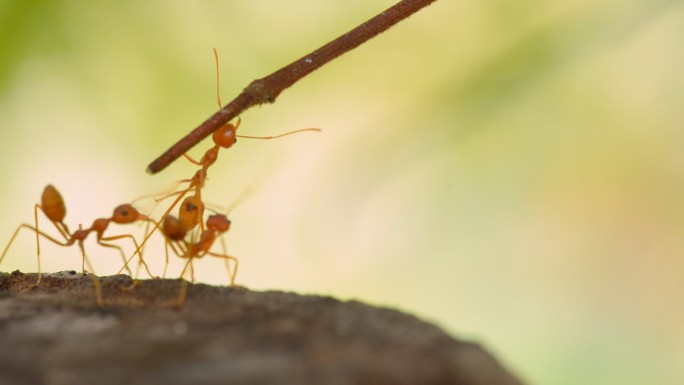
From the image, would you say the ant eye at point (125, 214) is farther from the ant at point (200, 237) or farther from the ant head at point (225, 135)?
the ant head at point (225, 135)

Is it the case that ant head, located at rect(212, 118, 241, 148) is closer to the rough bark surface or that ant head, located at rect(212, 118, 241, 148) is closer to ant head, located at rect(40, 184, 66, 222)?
ant head, located at rect(40, 184, 66, 222)

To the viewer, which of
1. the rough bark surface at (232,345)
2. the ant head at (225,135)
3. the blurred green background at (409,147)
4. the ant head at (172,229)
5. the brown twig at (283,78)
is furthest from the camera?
the blurred green background at (409,147)

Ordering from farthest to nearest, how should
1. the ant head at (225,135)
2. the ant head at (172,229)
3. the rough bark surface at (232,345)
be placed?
the ant head at (225,135), the ant head at (172,229), the rough bark surface at (232,345)

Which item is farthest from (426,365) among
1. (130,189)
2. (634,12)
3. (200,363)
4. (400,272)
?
(634,12)

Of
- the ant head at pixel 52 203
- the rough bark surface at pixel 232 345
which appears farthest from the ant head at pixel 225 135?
the rough bark surface at pixel 232 345

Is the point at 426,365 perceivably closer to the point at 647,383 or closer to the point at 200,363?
the point at 200,363

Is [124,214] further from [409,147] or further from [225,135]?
[409,147]

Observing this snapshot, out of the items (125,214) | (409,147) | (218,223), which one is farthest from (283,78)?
(409,147)
